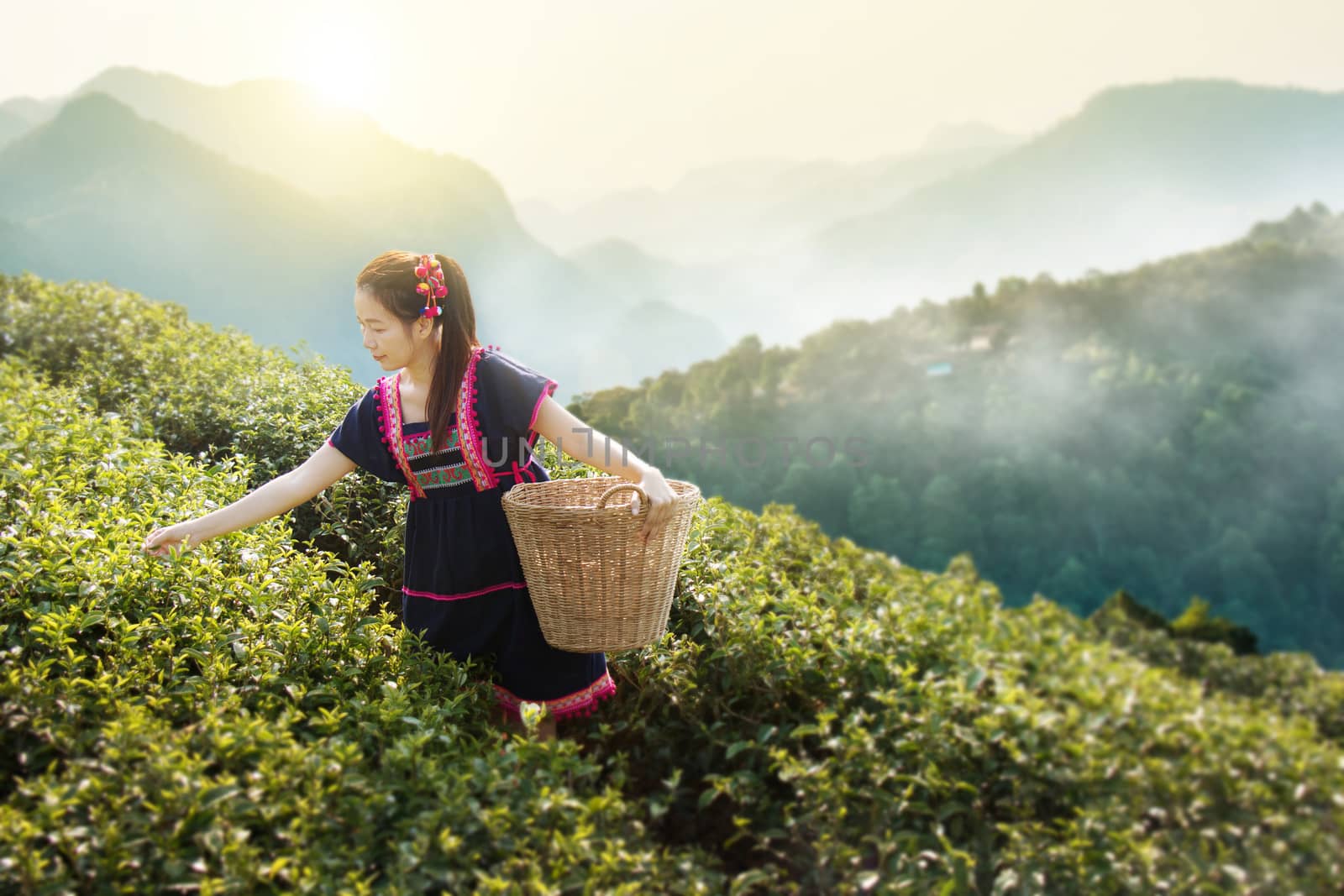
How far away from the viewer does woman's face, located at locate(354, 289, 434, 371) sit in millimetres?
2350

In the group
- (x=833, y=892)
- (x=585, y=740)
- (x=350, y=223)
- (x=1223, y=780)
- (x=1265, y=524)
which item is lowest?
(x=1265, y=524)

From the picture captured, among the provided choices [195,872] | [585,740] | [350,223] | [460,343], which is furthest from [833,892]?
[350,223]

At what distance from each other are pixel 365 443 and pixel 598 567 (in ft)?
2.53

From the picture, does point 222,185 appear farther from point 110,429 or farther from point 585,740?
point 585,740

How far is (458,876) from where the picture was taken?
5.41 ft

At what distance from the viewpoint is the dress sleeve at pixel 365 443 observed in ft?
7.96

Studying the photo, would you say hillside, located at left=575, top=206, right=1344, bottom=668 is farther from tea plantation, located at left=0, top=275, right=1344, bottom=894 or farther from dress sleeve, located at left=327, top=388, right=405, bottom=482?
dress sleeve, located at left=327, top=388, right=405, bottom=482

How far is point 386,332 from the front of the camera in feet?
7.75

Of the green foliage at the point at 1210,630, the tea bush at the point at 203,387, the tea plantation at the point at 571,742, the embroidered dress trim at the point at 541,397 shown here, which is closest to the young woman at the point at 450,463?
the embroidered dress trim at the point at 541,397

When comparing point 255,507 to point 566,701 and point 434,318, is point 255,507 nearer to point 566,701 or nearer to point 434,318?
point 434,318

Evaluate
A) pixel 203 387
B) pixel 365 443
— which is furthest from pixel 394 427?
pixel 203 387

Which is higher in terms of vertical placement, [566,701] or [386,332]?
[386,332]

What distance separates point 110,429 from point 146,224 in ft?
38.5

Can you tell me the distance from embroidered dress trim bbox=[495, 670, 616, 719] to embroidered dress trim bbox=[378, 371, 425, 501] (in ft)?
1.96
